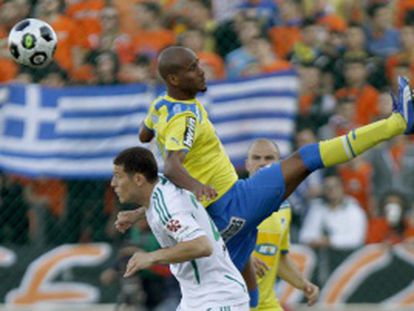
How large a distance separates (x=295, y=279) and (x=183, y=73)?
73.5 inches

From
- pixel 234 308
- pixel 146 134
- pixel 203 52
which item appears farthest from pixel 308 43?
pixel 234 308

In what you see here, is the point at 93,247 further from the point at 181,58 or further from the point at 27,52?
the point at 181,58

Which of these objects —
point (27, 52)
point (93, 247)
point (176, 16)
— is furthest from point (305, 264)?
point (27, 52)

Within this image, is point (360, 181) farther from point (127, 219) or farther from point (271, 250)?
point (127, 219)

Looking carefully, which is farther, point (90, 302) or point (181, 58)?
point (90, 302)

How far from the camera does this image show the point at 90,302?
505 inches

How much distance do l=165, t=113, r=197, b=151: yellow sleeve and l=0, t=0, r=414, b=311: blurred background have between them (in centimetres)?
414

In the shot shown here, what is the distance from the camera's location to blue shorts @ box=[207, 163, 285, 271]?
27.4 ft

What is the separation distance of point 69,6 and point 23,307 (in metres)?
3.04

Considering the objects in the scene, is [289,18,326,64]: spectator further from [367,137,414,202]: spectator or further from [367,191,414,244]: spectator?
[367,191,414,244]: spectator

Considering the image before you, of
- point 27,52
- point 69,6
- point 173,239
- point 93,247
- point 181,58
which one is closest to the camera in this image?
point 173,239

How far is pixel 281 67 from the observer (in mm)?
13289

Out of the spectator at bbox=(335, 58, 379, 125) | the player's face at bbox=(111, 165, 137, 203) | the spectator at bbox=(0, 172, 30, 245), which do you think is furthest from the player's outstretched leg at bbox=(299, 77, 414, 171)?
the spectator at bbox=(0, 172, 30, 245)

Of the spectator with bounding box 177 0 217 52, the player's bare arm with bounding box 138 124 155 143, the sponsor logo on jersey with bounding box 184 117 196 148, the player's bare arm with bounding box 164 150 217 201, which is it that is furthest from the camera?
the spectator with bounding box 177 0 217 52
